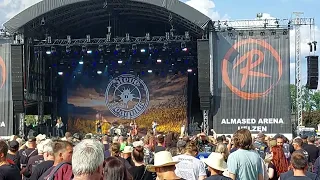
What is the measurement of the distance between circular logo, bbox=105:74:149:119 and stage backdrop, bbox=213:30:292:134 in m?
6.22

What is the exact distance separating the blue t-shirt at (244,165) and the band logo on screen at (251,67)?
16.8 m

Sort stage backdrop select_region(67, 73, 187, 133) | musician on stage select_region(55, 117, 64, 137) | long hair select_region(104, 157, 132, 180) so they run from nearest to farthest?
long hair select_region(104, 157, 132, 180)
musician on stage select_region(55, 117, 64, 137)
stage backdrop select_region(67, 73, 187, 133)

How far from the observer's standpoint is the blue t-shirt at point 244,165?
4863 mm

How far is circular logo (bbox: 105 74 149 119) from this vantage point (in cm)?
2692

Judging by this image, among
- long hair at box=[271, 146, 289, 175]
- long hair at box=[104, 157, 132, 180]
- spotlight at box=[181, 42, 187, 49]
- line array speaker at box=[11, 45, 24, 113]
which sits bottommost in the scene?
long hair at box=[271, 146, 289, 175]

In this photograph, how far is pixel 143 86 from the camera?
26.9 metres

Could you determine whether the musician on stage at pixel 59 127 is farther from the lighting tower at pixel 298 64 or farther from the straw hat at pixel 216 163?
Answer: the straw hat at pixel 216 163

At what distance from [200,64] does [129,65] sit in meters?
6.16

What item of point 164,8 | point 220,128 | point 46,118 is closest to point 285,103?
point 220,128

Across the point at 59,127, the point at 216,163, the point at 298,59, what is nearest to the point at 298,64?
the point at 298,59

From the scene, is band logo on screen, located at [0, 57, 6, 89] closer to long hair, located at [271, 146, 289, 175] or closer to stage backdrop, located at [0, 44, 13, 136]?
stage backdrop, located at [0, 44, 13, 136]

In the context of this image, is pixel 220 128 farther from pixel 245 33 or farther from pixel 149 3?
pixel 149 3

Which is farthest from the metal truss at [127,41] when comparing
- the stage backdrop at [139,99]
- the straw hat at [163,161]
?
the straw hat at [163,161]

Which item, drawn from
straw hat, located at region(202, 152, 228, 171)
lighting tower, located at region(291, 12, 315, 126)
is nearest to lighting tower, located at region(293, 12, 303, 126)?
lighting tower, located at region(291, 12, 315, 126)
